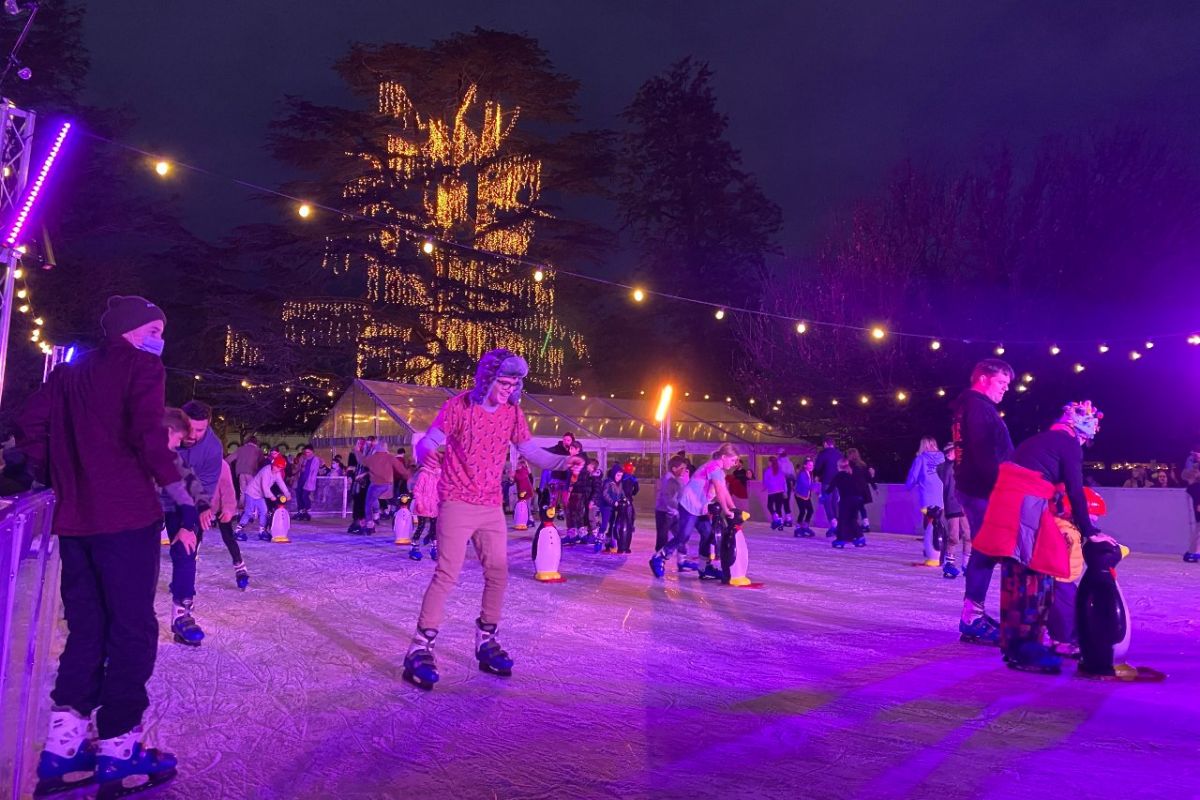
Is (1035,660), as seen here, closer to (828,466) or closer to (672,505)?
(672,505)

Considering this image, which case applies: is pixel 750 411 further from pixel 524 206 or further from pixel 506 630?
pixel 506 630

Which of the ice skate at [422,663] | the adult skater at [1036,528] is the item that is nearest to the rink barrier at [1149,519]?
the adult skater at [1036,528]

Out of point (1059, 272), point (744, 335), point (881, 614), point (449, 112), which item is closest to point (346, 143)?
point (449, 112)

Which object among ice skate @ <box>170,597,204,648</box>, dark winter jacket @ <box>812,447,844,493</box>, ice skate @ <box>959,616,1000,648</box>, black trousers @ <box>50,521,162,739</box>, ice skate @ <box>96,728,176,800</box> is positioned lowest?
ice skate @ <box>170,597,204,648</box>

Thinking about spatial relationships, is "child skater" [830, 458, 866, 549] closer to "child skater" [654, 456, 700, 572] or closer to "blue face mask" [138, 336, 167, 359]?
"child skater" [654, 456, 700, 572]

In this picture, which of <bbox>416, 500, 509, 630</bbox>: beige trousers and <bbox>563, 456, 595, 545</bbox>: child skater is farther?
<bbox>563, 456, 595, 545</bbox>: child skater

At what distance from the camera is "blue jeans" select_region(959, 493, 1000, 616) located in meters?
5.87

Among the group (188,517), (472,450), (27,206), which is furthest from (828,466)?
Answer: (188,517)

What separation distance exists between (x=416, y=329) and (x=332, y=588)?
24.2 m

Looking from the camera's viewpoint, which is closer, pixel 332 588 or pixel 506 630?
pixel 506 630

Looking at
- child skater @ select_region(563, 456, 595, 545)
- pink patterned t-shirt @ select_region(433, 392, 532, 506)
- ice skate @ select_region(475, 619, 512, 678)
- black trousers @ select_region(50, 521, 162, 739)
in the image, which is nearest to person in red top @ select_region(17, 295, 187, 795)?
black trousers @ select_region(50, 521, 162, 739)

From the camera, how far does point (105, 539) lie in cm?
310

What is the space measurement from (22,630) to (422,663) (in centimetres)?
172

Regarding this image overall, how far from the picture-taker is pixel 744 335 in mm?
30406
